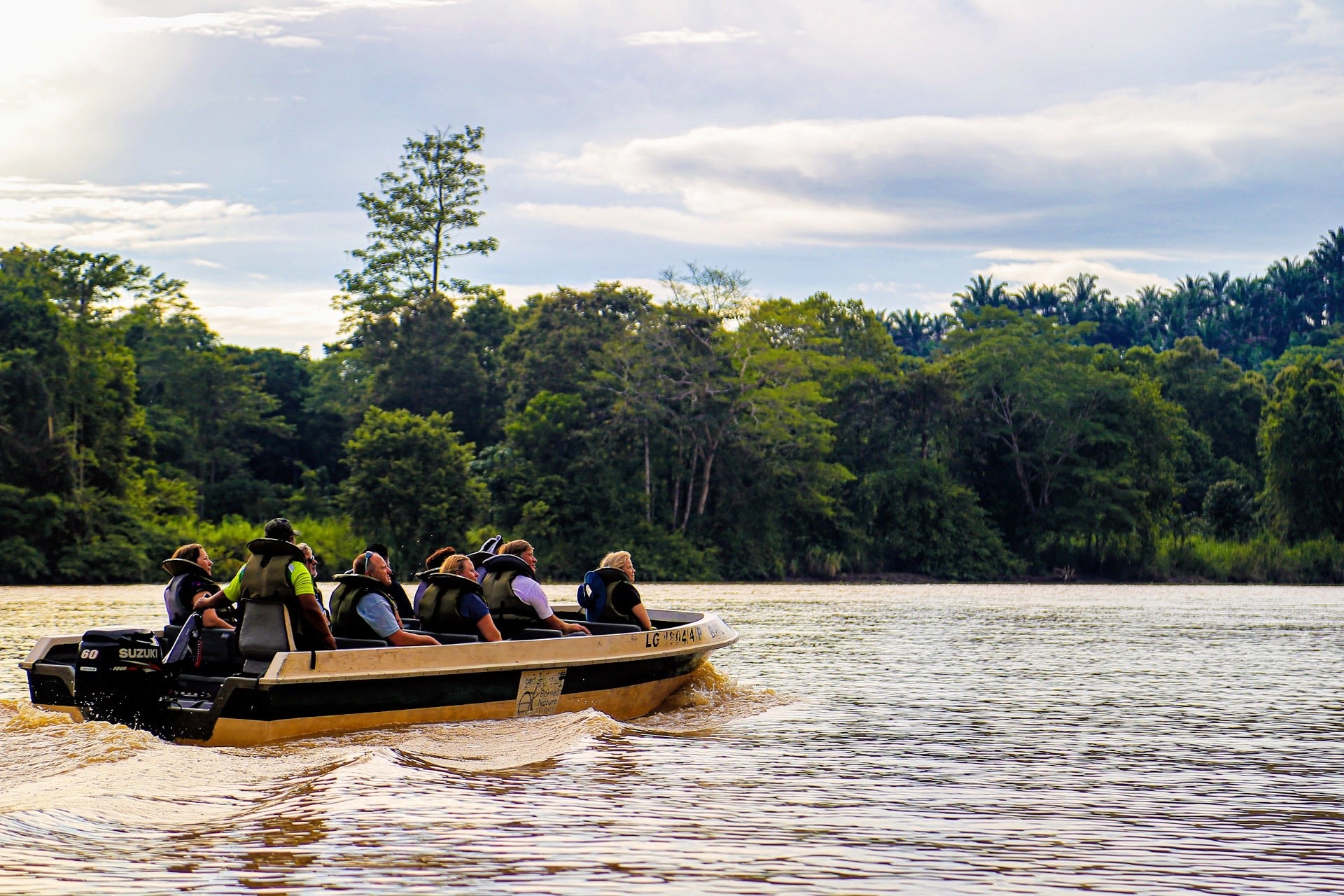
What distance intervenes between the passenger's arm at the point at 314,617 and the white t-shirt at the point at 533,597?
250 cm

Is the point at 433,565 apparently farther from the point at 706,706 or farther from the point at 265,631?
the point at 265,631

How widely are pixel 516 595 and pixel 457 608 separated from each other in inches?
32.6

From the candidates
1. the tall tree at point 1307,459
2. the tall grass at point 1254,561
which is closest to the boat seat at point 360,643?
the tall grass at point 1254,561

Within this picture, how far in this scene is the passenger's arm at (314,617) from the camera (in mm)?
10961

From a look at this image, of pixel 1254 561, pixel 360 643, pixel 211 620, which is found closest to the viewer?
pixel 211 620

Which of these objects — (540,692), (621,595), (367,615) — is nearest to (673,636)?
(621,595)

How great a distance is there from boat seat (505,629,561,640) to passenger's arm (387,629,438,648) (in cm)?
133

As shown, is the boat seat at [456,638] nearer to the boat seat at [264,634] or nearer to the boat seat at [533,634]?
the boat seat at [533,634]

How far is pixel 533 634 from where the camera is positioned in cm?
1333

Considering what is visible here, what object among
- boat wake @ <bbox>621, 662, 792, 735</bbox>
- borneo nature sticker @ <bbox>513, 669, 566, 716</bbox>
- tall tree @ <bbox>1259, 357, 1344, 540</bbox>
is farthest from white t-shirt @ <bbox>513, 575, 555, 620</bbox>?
tall tree @ <bbox>1259, 357, 1344, 540</bbox>

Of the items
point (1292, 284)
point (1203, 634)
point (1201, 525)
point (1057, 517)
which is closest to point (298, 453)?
point (1057, 517)

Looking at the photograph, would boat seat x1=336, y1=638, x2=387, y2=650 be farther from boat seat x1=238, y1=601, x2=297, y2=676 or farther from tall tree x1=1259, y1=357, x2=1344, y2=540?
tall tree x1=1259, y1=357, x2=1344, y2=540

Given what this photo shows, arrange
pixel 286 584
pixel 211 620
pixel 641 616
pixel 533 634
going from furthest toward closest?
1. pixel 641 616
2. pixel 533 634
3. pixel 211 620
4. pixel 286 584

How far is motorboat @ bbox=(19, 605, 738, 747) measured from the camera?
35.2ft
